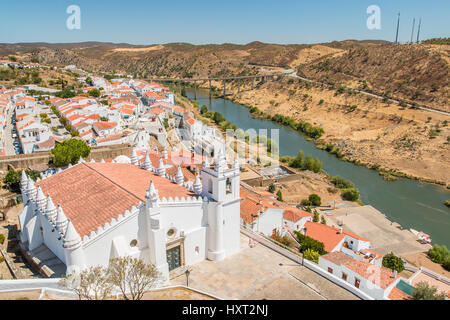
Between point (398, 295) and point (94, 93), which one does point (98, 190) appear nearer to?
point (398, 295)

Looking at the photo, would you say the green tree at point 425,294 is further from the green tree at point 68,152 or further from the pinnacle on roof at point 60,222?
the green tree at point 68,152

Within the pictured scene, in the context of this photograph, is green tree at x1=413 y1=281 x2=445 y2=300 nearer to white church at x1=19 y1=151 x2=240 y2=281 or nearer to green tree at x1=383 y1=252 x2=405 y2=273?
green tree at x1=383 y1=252 x2=405 y2=273

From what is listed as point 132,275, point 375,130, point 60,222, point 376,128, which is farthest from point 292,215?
point 376,128

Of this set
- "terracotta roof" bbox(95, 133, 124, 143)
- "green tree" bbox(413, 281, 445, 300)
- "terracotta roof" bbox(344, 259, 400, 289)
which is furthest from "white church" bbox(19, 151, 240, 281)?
"terracotta roof" bbox(95, 133, 124, 143)

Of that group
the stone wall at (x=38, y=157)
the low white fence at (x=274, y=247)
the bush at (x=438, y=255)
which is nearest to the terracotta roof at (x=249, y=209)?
the low white fence at (x=274, y=247)
